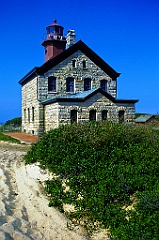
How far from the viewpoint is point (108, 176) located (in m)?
7.03

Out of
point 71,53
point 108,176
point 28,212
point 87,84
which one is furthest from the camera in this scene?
point 87,84

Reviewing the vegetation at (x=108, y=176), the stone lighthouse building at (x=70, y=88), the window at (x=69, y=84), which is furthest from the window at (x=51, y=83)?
the vegetation at (x=108, y=176)

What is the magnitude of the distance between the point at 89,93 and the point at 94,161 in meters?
14.0

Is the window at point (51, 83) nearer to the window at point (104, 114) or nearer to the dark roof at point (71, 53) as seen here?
the dark roof at point (71, 53)

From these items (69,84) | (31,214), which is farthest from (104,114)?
(31,214)

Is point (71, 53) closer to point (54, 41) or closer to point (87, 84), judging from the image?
point (87, 84)

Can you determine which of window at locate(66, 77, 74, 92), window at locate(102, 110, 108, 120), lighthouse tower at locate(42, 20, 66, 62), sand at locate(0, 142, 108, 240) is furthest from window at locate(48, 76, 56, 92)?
sand at locate(0, 142, 108, 240)

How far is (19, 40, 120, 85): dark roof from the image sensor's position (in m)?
23.6

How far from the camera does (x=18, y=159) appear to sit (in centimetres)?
1254

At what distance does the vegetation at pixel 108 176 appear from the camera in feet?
18.1

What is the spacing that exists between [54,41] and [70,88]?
182 inches

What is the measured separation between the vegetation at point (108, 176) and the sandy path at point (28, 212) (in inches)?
12.9

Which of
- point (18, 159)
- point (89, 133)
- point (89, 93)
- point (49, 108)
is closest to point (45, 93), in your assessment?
point (49, 108)

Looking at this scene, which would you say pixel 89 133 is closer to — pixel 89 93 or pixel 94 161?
pixel 94 161
